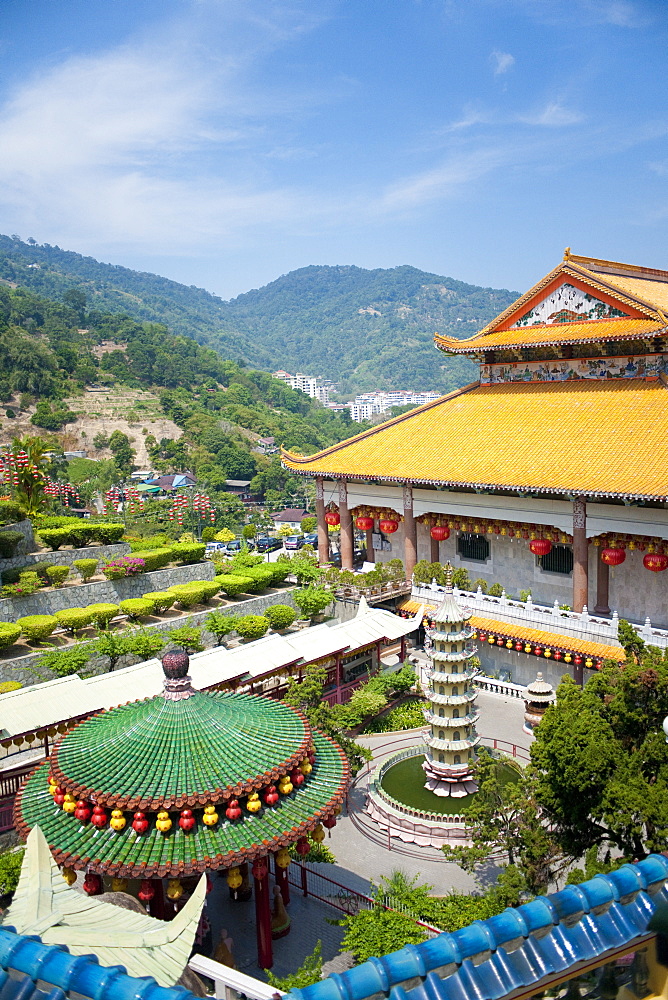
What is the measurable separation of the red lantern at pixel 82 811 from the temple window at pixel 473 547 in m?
19.6

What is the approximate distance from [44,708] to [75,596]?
1019cm

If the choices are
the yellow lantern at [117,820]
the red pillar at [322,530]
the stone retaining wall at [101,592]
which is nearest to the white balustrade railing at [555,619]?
the red pillar at [322,530]

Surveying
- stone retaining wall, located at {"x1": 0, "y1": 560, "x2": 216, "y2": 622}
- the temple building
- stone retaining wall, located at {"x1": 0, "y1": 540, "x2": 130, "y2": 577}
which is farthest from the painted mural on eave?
stone retaining wall, located at {"x1": 0, "y1": 540, "x2": 130, "y2": 577}

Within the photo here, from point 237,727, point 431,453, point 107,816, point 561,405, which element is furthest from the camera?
point 431,453

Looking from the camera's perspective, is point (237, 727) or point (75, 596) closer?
point (237, 727)

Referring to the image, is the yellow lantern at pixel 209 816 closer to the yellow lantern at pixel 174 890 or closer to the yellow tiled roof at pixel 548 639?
the yellow lantern at pixel 174 890

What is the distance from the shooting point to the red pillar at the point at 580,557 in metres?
22.4

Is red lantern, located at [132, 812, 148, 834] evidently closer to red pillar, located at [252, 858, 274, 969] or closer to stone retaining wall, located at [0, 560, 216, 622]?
red pillar, located at [252, 858, 274, 969]

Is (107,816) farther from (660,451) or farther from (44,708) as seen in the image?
(660,451)

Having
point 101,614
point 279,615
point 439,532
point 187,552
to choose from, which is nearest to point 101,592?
point 101,614

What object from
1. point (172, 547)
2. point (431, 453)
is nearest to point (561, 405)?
point (431, 453)

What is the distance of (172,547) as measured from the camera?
30156 mm

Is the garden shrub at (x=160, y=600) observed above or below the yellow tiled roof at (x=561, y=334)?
below

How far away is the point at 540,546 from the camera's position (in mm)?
24188
